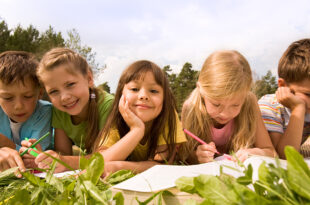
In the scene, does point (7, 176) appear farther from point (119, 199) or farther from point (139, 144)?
point (139, 144)

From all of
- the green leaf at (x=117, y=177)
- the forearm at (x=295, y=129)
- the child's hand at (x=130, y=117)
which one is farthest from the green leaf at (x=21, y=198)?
the forearm at (x=295, y=129)

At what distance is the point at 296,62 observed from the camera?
193 cm

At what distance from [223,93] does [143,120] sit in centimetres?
51

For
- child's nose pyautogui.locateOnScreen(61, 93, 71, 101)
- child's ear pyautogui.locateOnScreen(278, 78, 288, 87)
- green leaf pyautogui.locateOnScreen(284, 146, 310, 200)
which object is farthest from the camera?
child's ear pyautogui.locateOnScreen(278, 78, 288, 87)

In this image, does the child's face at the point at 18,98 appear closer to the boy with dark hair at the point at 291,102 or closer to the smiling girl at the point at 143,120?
the smiling girl at the point at 143,120

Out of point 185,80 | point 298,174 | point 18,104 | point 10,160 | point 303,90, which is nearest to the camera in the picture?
point 298,174

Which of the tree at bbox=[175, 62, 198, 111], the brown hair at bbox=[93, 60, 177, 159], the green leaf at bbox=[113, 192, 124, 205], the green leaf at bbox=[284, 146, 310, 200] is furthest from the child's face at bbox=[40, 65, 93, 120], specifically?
the tree at bbox=[175, 62, 198, 111]

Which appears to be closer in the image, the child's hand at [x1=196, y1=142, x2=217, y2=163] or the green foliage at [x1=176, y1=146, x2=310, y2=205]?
the green foliage at [x1=176, y1=146, x2=310, y2=205]

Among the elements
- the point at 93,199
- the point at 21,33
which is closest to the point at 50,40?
the point at 21,33

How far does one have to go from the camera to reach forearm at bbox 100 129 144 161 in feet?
4.49

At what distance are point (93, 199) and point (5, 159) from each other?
908 mm

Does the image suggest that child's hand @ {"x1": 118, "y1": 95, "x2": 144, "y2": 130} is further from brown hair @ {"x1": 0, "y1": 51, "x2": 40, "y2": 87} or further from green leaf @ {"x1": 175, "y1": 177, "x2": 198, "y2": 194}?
green leaf @ {"x1": 175, "y1": 177, "x2": 198, "y2": 194}

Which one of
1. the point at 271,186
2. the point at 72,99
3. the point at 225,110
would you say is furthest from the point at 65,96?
the point at 271,186

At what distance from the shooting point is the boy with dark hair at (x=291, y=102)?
1781 mm
